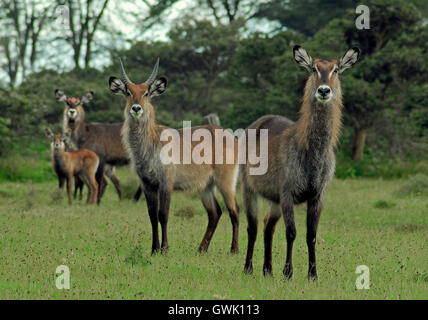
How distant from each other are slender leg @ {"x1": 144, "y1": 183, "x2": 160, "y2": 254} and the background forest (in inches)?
204

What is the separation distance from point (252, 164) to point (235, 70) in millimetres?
14313

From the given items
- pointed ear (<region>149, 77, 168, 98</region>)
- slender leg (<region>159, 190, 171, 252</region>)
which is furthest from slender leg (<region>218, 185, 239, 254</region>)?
pointed ear (<region>149, 77, 168, 98</region>)

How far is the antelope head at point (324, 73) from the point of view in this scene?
Answer: 4535 millimetres

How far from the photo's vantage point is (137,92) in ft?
20.3

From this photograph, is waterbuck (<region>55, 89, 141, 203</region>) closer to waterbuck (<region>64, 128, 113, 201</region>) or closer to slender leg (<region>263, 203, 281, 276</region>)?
waterbuck (<region>64, 128, 113, 201</region>)

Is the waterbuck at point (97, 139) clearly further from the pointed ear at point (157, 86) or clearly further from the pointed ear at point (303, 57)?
the pointed ear at point (303, 57)

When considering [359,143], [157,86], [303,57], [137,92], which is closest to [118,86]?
[137,92]

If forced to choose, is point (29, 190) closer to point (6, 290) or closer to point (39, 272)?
point (39, 272)

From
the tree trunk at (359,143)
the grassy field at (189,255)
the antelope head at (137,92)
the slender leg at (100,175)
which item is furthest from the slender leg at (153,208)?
the tree trunk at (359,143)

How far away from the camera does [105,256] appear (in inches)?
232

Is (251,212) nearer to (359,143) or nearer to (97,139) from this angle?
(97,139)

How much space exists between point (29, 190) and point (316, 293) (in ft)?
23.0

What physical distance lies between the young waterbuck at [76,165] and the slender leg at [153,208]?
4662 millimetres

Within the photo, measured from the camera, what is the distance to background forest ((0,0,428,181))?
48.1ft
